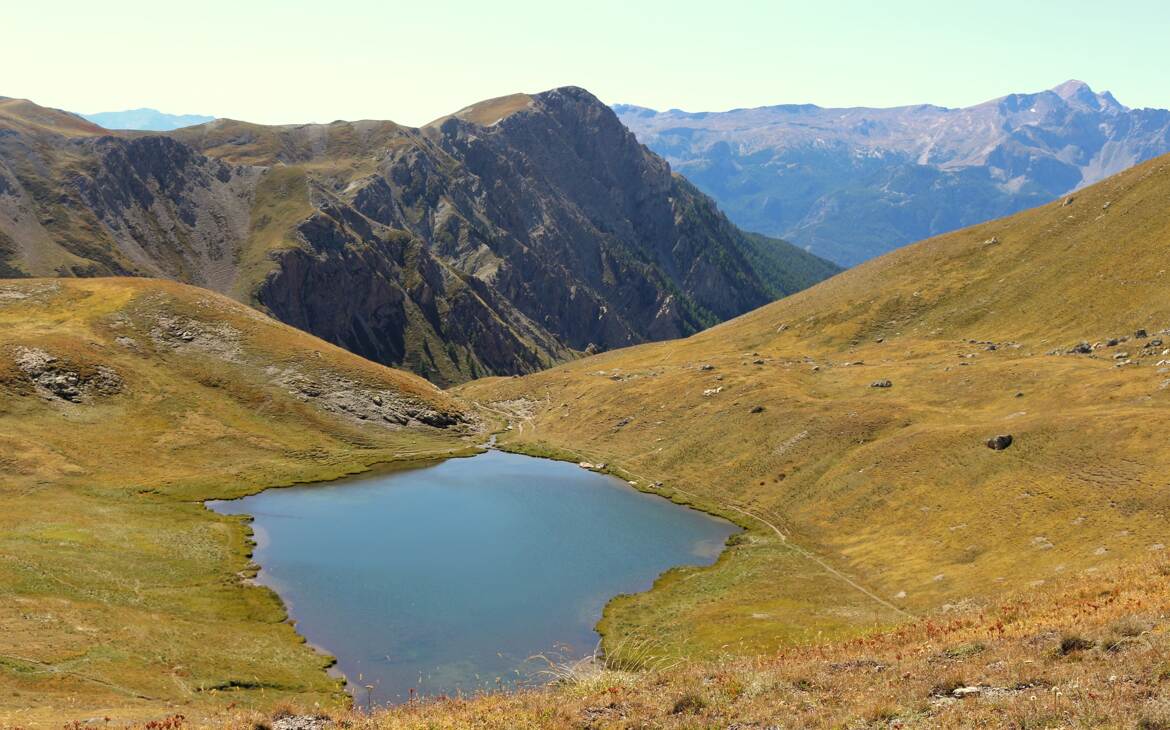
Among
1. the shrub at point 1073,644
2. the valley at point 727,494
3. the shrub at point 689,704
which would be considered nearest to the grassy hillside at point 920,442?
the valley at point 727,494

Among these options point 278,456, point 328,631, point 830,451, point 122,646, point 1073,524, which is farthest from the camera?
point 278,456

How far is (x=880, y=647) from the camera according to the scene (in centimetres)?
3438

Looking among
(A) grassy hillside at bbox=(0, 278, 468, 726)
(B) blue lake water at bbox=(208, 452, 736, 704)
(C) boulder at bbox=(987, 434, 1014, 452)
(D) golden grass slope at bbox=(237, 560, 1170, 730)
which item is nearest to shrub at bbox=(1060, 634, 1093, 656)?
(D) golden grass slope at bbox=(237, 560, 1170, 730)

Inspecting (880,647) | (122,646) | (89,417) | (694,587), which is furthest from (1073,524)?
(89,417)

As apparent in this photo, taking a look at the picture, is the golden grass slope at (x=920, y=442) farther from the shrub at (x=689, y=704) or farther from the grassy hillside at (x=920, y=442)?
the shrub at (x=689, y=704)

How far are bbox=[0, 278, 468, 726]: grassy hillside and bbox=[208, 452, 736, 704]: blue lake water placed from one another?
16.1 feet

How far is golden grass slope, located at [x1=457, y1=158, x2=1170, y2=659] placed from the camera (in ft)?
248

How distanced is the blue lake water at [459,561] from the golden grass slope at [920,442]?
6.35m

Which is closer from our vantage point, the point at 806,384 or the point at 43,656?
the point at 43,656

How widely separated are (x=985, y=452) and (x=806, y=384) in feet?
189

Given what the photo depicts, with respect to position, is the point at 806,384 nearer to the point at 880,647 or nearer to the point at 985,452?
the point at 985,452

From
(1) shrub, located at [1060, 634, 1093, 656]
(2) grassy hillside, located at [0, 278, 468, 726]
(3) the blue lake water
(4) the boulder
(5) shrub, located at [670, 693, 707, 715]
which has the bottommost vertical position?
(3) the blue lake water

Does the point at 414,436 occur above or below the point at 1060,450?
below

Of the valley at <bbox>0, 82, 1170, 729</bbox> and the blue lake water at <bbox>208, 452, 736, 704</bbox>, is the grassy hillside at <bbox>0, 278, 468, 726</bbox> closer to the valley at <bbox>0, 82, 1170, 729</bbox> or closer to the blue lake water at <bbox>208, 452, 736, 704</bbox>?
the valley at <bbox>0, 82, 1170, 729</bbox>
